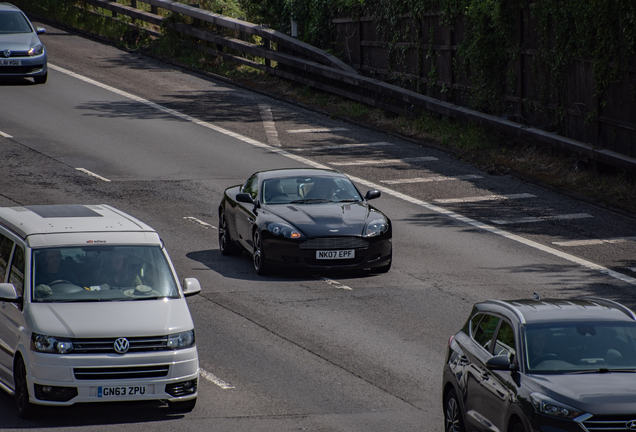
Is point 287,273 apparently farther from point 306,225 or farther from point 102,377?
point 102,377

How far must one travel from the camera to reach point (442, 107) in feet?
85.0

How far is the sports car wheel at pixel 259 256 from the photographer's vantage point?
15484mm

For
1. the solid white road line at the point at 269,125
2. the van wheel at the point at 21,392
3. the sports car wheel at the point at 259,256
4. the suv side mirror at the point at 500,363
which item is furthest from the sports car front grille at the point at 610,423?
the solid white road line at the point at 269,125

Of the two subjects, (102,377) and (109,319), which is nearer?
(102,377)

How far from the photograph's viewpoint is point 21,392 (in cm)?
929

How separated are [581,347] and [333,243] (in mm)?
7572

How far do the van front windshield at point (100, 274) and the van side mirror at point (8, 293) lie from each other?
27 centimetres

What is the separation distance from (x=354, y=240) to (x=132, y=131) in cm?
1190

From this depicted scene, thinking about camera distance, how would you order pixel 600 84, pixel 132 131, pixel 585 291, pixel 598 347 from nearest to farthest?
pixel 598 347, pixel 585 291, pixel 600 84, pixel 132 131

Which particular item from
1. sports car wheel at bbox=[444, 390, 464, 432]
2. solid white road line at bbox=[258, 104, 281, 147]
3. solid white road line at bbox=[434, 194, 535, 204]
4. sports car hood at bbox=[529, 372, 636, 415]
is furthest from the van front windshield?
solid white road line at bbox=[258, 104, 281, 147]

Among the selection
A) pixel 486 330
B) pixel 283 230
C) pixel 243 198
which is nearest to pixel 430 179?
pixel 243 198

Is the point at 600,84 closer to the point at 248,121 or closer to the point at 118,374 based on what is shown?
the point at 248,121

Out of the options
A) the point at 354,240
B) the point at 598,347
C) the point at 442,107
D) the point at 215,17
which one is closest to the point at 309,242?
the point at 354,240

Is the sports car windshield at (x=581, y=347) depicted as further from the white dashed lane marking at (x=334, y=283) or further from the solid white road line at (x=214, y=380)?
the white dashed lane marking at (x=334, y=283)
